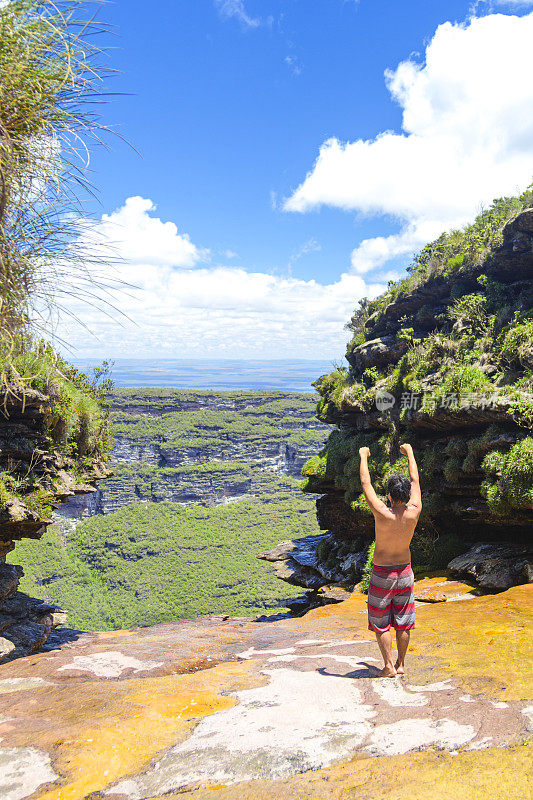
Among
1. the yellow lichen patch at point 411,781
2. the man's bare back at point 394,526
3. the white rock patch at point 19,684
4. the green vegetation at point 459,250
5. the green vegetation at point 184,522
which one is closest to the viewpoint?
the yellow lichen patch at point 411,781

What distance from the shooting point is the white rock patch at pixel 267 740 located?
10.3 feet

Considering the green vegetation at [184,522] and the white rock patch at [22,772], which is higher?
Answer: the white rock patch at [22,772]

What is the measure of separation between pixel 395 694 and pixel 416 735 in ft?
3.79

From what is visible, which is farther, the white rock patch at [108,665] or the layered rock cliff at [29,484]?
the layered rock cliff at [29,484]

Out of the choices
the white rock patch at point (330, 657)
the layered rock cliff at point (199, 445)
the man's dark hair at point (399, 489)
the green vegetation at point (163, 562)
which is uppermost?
the man's dark hair at point (399, 489)

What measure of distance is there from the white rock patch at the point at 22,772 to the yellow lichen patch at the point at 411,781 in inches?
38.7

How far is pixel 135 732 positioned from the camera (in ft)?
13.2

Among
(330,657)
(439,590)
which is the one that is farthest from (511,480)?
(330,657)

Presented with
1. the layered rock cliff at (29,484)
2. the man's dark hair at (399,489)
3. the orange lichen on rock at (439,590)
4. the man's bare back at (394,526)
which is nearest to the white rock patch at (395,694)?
the man's bare back at (394,526)

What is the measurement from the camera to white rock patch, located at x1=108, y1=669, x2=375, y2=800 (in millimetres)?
3146

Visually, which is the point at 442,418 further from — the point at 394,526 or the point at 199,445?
the point at 199,445

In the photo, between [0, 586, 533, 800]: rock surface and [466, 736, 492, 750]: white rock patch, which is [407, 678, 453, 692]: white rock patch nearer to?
[0, 586, 533, 800]: rock surface

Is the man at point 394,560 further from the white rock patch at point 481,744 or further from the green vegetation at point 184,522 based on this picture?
the green vegetation at point 184,522

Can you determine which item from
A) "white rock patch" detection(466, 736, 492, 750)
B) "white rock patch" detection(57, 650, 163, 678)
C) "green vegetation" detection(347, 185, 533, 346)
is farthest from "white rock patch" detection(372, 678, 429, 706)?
"green vegetation" detection(347, 185, 533, 346)
